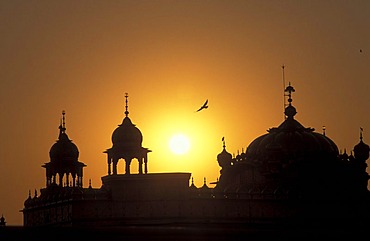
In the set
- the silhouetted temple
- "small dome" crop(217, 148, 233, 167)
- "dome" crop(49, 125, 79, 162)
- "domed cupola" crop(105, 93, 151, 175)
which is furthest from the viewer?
"small dome" crop(217, 148, 233, 167)

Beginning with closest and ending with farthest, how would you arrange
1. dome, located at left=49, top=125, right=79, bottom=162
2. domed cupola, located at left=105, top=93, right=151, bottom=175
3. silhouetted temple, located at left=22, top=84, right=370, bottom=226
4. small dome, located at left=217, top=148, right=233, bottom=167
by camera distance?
silhouetted temple, located at left=22, top=84, right=370, bottom=226
domed cupola, located at left=105, top=93, right=151, bottom=175
dome, located at left=49, top=125, right=79, bottom=162
small dome, located at left=217, top=148, right=233, bottom=167

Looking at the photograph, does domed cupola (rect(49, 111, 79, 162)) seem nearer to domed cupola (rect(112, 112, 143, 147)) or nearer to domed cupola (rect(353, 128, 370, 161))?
domed cupola (rect(112, 112, 143, 147))

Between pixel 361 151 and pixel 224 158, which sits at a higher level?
pixel 361 151

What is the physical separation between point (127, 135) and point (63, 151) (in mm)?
4969

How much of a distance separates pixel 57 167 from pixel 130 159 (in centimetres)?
507

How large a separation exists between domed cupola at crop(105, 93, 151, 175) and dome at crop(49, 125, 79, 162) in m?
3.41

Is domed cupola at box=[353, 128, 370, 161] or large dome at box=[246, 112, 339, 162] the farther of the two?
domed cupola at box=[353, 128, 370, 161]

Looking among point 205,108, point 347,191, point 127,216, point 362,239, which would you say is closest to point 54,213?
point 127,216

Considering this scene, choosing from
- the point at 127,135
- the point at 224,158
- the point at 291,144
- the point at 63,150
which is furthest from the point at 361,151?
the point at 63,150

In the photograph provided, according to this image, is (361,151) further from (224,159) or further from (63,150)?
(63,150)

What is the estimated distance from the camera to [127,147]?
86625 millimetres

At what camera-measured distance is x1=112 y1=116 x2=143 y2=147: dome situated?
8681 cm

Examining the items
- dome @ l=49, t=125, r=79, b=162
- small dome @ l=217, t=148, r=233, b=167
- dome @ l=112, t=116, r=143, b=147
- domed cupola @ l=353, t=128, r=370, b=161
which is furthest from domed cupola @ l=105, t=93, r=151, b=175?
domed cupola @ l=353, t=128, r=370, b=161

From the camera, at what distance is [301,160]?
8656 centimetres
